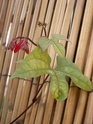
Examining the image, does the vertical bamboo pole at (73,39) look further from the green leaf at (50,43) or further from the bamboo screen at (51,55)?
the green leaf at (50,43)

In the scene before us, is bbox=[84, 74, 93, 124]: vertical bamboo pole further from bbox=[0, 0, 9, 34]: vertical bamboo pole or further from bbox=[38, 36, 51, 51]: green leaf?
bbox=[0, 0, 9, 34]: vertical bamboo pole

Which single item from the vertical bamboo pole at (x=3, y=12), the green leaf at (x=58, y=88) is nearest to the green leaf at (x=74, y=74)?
the green leaf at (x=58, y=88)

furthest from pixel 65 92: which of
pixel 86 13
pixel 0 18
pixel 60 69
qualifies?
pixel 0 18

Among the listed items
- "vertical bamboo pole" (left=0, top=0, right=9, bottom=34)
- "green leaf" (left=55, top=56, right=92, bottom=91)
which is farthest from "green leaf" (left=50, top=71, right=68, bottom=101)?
"vertical bamboo pole" (left=0, top=0, right=9, bottom=34)

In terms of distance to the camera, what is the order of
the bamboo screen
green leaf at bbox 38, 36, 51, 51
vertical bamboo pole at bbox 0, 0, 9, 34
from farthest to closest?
1. vertical bamboo pole at bbox 0, 0, 9, 34
2. the bamboo screen
3. green leaf at bbox 38, 36, 51, 51

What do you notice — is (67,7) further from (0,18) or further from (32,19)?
(0,18)

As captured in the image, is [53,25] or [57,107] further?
[53,25]
